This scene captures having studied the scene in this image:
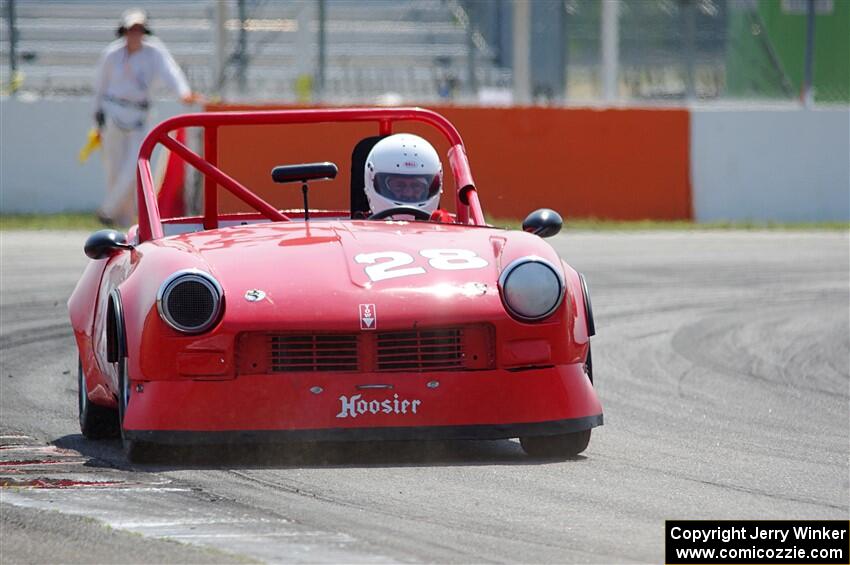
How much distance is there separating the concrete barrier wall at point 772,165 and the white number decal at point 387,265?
434 inches

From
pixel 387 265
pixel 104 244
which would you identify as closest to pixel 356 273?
pixel 387 265

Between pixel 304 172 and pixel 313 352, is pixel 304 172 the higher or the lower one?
the higher one

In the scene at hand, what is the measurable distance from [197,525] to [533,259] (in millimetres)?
1599

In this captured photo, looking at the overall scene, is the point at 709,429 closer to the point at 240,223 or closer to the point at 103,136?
the point at 240,223

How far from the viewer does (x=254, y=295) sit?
520 centimetres

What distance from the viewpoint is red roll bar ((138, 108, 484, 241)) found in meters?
6.27

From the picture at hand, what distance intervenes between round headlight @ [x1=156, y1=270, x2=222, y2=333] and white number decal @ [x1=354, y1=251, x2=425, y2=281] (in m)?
0.49

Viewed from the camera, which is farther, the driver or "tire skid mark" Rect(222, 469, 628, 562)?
the driver

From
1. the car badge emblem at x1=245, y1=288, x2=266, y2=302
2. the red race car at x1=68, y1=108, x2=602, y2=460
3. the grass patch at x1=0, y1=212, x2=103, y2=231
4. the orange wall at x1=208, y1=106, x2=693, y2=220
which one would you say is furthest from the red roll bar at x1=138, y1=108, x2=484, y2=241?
the orange wall at x1=208, y1=106, x2=693, y2=220

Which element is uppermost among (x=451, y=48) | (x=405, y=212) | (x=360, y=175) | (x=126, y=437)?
(x=451, y=48)

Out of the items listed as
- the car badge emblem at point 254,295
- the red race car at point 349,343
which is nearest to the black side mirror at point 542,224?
the red race car at point 349,343

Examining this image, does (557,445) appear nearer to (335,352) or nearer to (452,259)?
(452,259)

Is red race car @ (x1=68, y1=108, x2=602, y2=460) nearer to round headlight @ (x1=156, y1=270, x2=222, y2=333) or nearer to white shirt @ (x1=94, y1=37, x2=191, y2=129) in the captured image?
round headlight @ (x1=156, y1=270, x2=222, y2=333)

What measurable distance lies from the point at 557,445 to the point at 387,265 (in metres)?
0.77
